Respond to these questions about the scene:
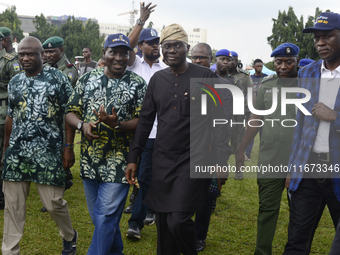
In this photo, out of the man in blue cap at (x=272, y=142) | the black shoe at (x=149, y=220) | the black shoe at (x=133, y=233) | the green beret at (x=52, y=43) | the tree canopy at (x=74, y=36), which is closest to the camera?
the man in blue cap at (x=272, y=142)

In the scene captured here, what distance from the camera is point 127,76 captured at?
Answer: 12.7 feet

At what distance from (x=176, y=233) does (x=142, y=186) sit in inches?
71.5

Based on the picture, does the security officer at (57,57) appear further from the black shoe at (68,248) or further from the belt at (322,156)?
the belt at (322,156)

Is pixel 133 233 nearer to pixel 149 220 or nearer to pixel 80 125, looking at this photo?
pixel 149 220

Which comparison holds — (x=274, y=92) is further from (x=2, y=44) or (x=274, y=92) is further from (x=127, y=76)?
(x=2, y=44)

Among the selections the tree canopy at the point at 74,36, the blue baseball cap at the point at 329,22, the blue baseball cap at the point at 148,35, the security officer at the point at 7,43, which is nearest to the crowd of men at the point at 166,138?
the blue baseball cap at the point at 329,22

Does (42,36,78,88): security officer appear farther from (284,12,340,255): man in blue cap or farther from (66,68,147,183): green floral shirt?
(284,12,340,255): man in blue cap

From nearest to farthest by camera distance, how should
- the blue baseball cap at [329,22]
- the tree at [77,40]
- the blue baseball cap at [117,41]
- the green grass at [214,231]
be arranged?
the blue baseball cap at [329,22]
the blue baseball cap at [117,41]
the green grass at [214,231]
the tree at [77,40]

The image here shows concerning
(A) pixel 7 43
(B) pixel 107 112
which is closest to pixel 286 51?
(B) pixel 107 112

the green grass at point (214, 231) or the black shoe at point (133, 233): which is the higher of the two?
the black shoe at point (133, 233)

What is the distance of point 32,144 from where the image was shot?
13.2ft

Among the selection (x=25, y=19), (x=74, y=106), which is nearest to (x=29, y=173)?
(x=74, y=106)

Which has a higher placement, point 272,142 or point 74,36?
point 74,36

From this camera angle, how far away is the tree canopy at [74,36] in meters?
44.3
